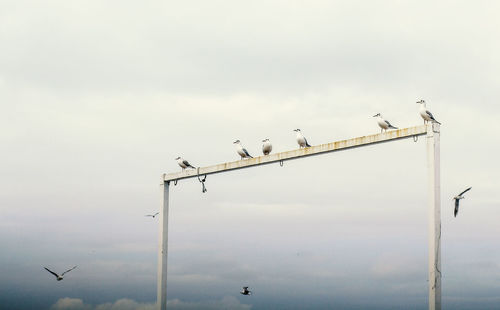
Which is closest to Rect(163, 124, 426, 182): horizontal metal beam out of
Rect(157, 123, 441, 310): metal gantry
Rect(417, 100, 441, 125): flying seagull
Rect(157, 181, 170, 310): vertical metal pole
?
Rect(157, 123, 441, 310): metal gantry

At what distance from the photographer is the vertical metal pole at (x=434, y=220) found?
1655 cm

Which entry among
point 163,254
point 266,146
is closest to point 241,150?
point 266,146

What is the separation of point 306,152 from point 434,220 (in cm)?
503

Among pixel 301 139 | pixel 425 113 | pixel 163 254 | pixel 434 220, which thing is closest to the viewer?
pixel 434 220

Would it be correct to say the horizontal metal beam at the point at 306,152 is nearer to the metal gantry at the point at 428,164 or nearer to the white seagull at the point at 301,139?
the metal gantry at the point at 428,164

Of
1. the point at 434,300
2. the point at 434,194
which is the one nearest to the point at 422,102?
the point at 434,194

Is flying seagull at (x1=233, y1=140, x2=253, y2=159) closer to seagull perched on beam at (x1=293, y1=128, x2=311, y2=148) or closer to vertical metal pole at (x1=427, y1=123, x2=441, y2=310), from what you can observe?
seagull perched on beam at (x1=293, y1=128, x2=311, y2=148)

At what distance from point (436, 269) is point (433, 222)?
3.36ft

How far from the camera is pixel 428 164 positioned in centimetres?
1706

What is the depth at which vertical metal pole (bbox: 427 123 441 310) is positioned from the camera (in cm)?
1655

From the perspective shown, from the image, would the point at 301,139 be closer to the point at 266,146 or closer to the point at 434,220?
the point at 266,146

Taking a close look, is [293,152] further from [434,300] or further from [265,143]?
[434,300]

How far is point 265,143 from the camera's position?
23984 millimetres

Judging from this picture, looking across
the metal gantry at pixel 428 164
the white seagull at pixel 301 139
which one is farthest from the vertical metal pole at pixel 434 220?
the white seagull at pixel 301 139
